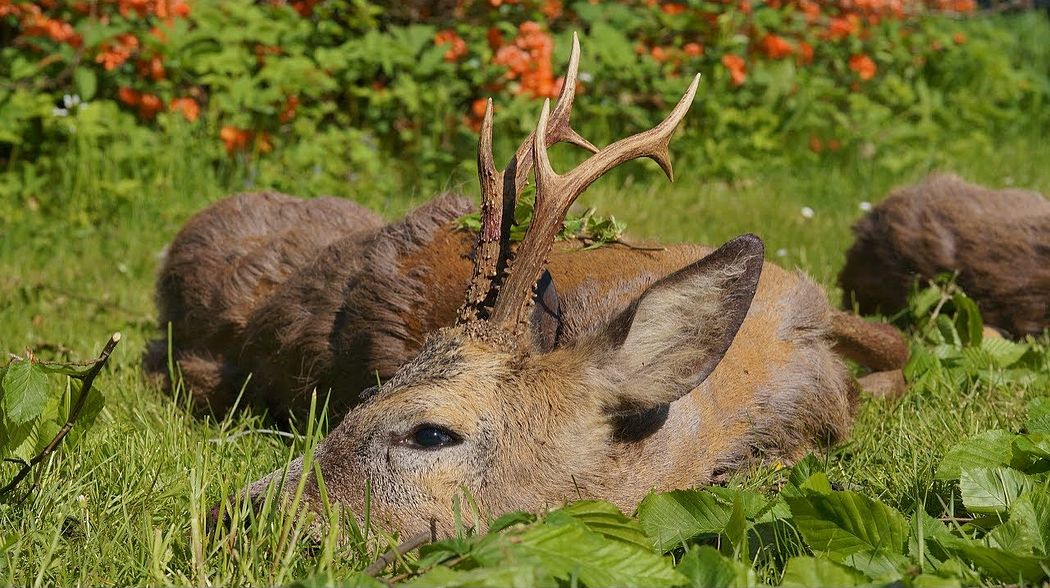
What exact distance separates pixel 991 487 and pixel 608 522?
2.97 feet

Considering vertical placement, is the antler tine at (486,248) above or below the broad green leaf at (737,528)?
above

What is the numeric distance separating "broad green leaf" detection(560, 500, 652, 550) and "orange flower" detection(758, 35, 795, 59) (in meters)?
6.12

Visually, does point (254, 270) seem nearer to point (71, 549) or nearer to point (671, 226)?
point (71, 549)

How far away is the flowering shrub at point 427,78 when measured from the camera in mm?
7207

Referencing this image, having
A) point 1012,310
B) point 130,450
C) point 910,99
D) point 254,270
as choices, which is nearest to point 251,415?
point 254,270

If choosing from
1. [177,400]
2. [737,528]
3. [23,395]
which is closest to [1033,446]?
[737,528]

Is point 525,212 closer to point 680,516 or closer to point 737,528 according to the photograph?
point 680,516

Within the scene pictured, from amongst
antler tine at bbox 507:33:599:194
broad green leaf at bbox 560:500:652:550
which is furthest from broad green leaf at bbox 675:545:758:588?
antler tine at bbox 507:33:599:194

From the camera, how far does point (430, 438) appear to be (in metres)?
3.02

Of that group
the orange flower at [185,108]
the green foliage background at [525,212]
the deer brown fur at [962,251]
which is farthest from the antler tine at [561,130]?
the orange flower at [185,108]

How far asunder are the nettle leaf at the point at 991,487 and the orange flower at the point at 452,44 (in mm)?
5311

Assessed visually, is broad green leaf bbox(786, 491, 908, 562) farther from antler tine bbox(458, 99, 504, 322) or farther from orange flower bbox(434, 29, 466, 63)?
orange flower bbox(434, 29, 466, 63)

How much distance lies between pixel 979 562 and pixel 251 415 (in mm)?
2580

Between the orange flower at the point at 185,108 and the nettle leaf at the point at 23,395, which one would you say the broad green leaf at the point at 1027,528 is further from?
the orange flower at the point at 185,108
